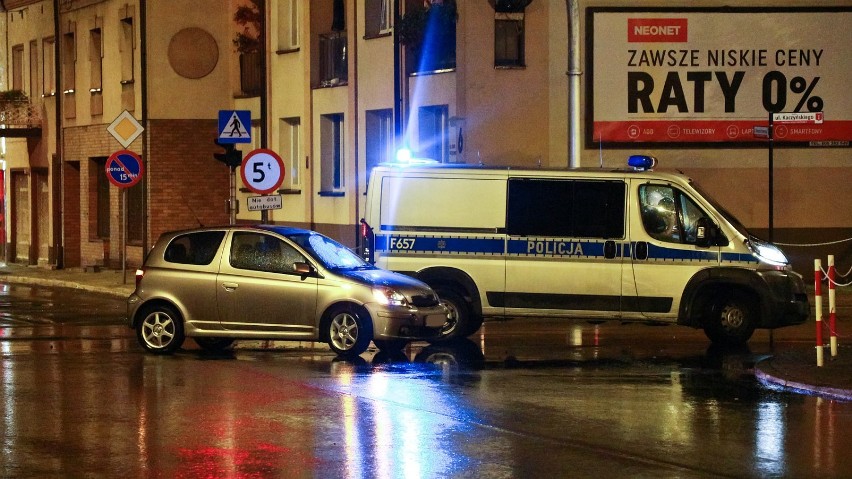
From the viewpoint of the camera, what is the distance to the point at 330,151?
29062 mm

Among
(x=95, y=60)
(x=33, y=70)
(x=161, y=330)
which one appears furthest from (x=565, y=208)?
(x=33, y=70)

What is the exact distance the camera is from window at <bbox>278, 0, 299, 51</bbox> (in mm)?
30203

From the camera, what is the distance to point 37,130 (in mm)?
38969

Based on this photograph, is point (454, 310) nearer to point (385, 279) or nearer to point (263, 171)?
point (385, 279)

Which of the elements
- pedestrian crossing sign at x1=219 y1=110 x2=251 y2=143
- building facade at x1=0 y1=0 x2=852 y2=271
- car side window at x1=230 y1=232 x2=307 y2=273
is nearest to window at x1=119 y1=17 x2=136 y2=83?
building facade at x1=0 y1=0 x2=852 y2=271

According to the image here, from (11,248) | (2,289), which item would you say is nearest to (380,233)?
(2,289)

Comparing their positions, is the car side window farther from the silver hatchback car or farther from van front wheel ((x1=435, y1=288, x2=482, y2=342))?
van front wheel ((x1=435, y1=288, x2=482, y2=342))

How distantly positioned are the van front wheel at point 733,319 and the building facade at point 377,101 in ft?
14.9

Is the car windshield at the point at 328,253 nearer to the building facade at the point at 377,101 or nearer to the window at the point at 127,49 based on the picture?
the building facade at the point at 377,101

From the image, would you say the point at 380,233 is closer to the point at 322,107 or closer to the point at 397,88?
the point at 397,88

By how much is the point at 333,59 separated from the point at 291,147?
2.66 metres

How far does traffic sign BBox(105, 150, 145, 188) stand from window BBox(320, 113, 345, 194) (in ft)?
12.5

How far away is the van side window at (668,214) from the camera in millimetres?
15891

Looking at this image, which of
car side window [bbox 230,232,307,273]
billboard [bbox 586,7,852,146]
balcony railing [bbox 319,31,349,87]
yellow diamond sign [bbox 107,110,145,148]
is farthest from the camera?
balcony railing [bbox 319,31,349,87]
